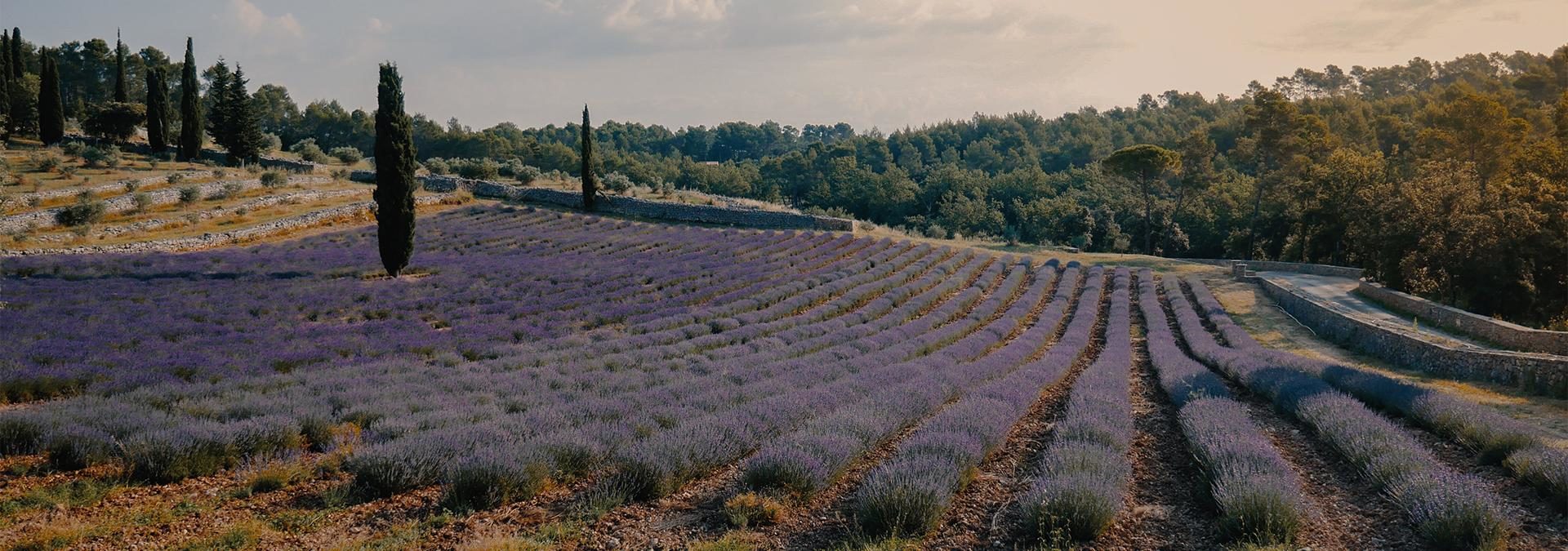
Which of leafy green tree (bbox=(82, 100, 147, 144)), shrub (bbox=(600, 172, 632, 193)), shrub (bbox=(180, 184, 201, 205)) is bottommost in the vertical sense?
shrub (bbox=(180, 184, 201, 205))

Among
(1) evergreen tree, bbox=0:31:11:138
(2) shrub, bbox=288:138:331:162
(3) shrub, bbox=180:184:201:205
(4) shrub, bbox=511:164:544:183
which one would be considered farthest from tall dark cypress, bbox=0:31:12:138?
(4) shrub, bbox=511:164:544:183

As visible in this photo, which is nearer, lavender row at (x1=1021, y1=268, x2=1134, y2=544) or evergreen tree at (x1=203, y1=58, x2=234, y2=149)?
lavender row at (x1=1021, y1=268, x2=1134, y2=544)

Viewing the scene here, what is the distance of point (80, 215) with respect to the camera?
29.5 metres

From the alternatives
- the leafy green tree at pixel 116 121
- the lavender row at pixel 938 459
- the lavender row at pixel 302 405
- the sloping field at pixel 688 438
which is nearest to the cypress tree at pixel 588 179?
the sloping field at pixel 688 438

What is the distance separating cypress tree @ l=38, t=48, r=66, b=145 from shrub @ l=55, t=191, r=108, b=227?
880 inches

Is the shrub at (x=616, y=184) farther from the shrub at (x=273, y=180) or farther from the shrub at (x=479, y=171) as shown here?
the shrub at (x=273, y=180)

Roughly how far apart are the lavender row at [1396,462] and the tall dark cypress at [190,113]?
55.7 metres

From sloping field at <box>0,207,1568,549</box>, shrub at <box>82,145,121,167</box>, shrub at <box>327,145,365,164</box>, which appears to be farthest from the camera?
shrub at <box>327,145,365,164</box>

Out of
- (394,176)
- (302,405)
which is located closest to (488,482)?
(302,405)

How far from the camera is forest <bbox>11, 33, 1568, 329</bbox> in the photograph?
78.5ft

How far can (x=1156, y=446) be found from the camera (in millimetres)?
8977

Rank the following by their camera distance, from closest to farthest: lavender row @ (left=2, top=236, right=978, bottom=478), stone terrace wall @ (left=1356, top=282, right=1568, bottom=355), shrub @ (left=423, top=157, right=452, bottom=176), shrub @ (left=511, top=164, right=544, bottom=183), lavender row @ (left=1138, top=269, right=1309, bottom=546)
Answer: lavender row @ (left=1138, top=269, right=1309, bottom=546), lavender row @ (left=2, top=236, right=978, bottom=478), stone terrace wall @ (left=1356, top=282, right=1568, bottom=355), shrub @ (left=511, top=164, right=544, bottom=183), shrub @ (left=423, top=157, right=452, bottom=176)

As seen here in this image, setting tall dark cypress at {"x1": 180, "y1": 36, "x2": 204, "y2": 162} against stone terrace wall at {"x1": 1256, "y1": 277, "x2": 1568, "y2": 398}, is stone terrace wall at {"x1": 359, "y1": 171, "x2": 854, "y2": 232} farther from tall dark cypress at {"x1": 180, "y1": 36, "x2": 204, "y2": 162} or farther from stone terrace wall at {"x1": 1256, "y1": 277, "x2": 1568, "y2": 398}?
stone terrace wall at {"x1": 1256, "y1": 277, "x2": 1568, "y2": 398}

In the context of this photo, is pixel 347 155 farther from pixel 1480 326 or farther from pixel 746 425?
pixel 1480 326
